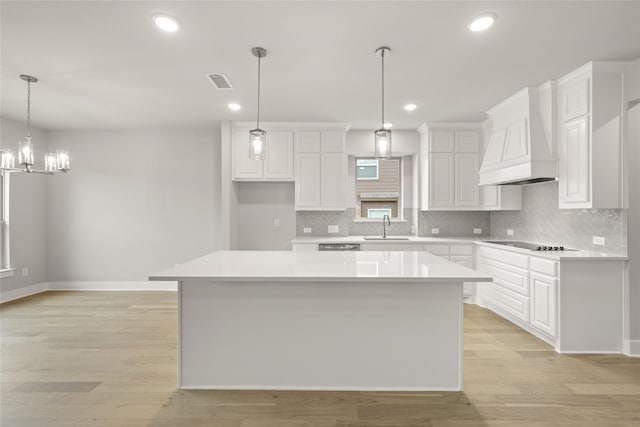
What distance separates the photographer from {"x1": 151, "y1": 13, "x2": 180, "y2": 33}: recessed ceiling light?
2266mm

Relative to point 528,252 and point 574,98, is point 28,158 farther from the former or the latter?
point 574,98

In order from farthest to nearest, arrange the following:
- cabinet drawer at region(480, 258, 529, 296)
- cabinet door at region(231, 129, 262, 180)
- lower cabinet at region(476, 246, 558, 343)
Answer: cabinet door at region(231, 129, 262, 180)
cabinet drawer at region(480, 258, 529, 296)
lower cabinet at region(476, 246, 558, 343)

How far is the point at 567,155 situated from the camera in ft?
10.8

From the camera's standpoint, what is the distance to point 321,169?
4949mm

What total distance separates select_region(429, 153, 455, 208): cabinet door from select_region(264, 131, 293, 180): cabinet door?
208 cm

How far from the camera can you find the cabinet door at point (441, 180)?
499cm

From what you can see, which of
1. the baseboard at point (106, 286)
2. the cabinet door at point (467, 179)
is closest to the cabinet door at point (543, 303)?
the cabinet door at point (467, 179)

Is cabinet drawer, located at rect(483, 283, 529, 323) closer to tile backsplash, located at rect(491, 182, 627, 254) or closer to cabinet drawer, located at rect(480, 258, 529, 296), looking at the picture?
cabinet drawer, located at rect(480, 258, 529, 296)

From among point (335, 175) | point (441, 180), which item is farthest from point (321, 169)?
point (441, 180)

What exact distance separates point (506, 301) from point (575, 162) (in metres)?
1.69

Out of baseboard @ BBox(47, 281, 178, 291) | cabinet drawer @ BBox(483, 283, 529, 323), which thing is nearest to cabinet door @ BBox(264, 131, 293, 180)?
baseboard @ BBox(47, 281, 178, 291)

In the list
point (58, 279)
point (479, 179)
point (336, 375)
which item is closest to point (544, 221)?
point (479, 179)

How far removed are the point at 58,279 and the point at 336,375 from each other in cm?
530

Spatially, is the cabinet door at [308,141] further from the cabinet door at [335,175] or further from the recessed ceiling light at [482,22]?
the recessed ceiling light at [482,22]
